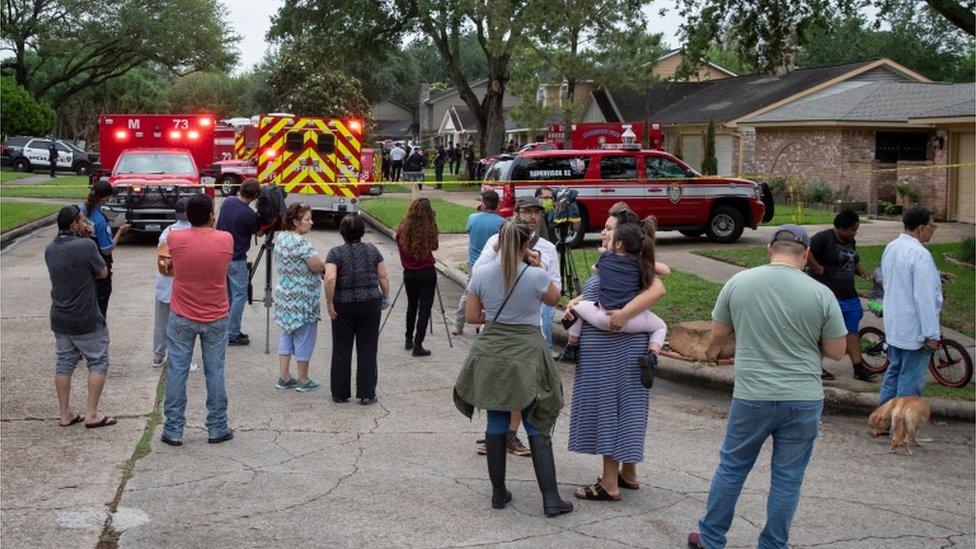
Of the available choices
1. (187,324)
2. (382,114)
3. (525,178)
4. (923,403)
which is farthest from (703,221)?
(382,114)

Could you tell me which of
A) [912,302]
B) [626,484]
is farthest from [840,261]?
[626,484]

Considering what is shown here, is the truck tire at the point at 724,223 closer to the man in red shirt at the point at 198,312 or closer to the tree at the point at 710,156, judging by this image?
the man in red shirt at the point at 198,312

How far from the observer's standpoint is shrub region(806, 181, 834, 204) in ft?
104

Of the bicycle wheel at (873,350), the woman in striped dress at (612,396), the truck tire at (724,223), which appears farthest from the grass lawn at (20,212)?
the woman in striped dress at (612,396)

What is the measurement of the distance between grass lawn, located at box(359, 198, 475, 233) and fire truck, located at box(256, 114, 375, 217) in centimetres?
150

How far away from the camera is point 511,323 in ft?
22.6

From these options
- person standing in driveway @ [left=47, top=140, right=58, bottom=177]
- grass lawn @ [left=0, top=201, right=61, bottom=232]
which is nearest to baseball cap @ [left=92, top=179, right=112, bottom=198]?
grass lawn @ [left=0, top=201, right=61, bottom=232]

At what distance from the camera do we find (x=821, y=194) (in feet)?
104

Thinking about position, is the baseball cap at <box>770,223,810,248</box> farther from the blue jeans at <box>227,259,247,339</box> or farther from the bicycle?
the blue jeans at <box>227,259,247,339</box>

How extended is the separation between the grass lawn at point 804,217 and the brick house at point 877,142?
1457 mm

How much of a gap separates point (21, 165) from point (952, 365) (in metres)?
47.3

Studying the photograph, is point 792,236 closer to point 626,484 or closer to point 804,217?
point 626,484

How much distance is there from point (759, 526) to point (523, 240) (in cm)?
220

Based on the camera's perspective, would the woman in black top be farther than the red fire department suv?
No
